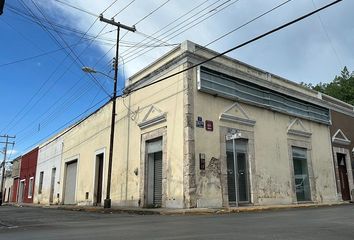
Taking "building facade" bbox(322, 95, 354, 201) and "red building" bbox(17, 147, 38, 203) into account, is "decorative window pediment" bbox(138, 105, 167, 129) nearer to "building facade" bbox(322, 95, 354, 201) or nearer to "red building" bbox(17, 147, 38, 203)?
"building facade" bbox(322, 95, 354, 201)

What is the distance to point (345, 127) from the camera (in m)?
28.0

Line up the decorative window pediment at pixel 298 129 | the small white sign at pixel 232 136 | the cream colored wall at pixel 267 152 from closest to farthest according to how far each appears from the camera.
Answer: the small white sign at pixel 232 136 < the cream colored wall at pixel 267 152 < the decorative window pediment at pixel 298 129

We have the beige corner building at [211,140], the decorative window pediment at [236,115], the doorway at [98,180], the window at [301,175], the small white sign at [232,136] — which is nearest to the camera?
the small white sign at [232,136]

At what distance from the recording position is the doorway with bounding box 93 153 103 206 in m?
24.5

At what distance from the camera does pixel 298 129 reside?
23391mm

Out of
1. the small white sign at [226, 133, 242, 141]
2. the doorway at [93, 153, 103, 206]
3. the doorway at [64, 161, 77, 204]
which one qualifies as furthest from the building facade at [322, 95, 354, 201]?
the doorway at [64, 161, 77, 204]

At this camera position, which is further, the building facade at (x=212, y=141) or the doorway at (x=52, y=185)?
the doorway at (x=52, y=185)

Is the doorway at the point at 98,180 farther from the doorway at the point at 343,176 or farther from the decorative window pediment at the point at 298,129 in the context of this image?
the doorway at the point at 343,176

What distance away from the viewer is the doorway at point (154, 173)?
1898cm

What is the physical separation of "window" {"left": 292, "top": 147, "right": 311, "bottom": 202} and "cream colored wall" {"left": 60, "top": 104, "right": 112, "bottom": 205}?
1153 cm

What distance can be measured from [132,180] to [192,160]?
200 inches

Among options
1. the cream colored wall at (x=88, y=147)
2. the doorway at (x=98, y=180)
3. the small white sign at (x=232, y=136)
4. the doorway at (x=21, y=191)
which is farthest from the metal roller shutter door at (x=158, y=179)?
the doorway at (x=21, y=191)

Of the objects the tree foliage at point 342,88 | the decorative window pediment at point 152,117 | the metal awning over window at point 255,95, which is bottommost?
the decorative window pediment at point 152,117

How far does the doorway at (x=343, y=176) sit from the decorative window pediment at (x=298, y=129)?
457 centimetres
